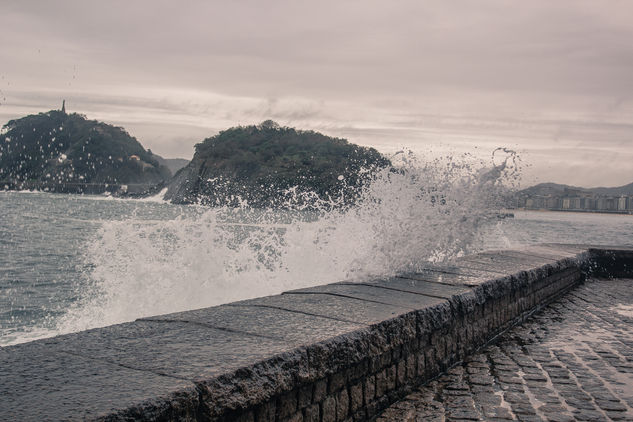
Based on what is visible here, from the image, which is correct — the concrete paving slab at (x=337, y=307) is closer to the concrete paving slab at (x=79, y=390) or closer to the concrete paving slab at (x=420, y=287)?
the concrete paving slab at (x=420, y=287)

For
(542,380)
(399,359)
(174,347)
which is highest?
(174,347)

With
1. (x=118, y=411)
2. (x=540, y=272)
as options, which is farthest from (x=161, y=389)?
(x=540, y=272)

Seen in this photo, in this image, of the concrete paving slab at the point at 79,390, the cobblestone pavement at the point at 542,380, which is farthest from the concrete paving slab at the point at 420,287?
the concrete paving slab at the point at 79,390

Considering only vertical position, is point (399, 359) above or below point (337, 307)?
below

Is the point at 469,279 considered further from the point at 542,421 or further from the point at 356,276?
the point at 542,421

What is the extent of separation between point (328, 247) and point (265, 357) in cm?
393

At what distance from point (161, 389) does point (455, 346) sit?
2599 mm

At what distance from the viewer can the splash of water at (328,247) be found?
16.7 feet

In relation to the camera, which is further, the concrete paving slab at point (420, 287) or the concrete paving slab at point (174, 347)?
the concrete paving slab at point (420, 287)

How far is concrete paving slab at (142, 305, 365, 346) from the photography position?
245 centimetres

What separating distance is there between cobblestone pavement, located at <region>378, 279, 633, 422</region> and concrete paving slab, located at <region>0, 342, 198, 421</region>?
4.81 ft

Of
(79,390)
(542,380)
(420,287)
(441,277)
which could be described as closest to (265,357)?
(79,390)

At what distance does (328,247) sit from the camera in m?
6.00

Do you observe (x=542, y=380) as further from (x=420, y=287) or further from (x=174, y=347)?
(x=174, y=347)
